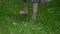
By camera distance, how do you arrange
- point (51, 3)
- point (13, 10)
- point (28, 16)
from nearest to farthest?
point (28, 16), point (13, 10), point (51, 3)

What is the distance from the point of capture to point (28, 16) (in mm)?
6020

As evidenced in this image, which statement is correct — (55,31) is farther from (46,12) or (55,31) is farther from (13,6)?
(13,6)

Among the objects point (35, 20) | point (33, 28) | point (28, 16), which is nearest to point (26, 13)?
point (28, 16)

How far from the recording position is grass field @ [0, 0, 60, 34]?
17.0 feet

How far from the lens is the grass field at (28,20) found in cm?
519

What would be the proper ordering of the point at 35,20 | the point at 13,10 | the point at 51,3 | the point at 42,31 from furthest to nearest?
the point at 51,3, the point at 13,10, the point at 35,20, the point at 42,31

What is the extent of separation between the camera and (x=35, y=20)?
5621mm

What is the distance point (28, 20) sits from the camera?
571 cm

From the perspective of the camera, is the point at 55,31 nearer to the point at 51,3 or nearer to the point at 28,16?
the point at 28,16

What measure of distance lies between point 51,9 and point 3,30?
77.0 inches

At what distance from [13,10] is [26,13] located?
0.45 m

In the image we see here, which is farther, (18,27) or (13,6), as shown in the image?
(13,6)

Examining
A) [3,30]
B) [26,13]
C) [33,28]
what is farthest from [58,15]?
[3,30]

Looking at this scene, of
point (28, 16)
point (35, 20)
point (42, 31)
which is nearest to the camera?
point (42, 31)
